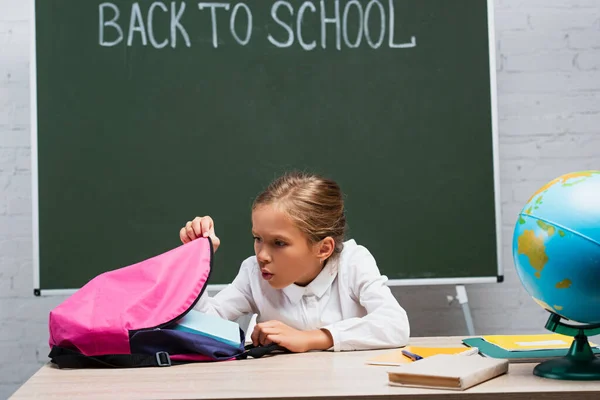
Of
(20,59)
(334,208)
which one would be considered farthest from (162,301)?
(20,59)

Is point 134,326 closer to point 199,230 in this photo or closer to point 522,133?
point 199,230

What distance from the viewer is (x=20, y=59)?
9.66 ft

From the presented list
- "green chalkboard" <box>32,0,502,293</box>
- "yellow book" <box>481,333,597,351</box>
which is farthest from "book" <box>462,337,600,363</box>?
"green chalkboard" <box>32,0,502,293</box>

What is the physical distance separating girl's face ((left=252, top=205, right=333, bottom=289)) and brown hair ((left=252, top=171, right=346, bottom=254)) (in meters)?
0.02

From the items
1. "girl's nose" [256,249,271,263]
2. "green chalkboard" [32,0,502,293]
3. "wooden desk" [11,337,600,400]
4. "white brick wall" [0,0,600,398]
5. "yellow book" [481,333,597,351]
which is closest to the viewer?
"wooden desk" [11,337,600,400]

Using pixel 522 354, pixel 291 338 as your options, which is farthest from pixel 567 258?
pixel 291 338

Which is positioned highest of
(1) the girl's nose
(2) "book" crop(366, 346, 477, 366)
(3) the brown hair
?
(3) the brown hair

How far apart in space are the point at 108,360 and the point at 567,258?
0.82m

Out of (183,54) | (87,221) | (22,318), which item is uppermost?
(183,54)

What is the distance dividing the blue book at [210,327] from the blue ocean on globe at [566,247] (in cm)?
58

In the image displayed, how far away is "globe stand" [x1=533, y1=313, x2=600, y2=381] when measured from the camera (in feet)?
3.85

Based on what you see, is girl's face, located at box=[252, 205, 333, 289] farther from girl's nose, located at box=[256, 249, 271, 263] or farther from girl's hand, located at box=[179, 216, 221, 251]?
girl's hand, located at box=[179, 216, 221, 251]

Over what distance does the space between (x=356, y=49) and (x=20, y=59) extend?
1346mm

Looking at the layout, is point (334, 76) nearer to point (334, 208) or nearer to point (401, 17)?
point (401, 17)
